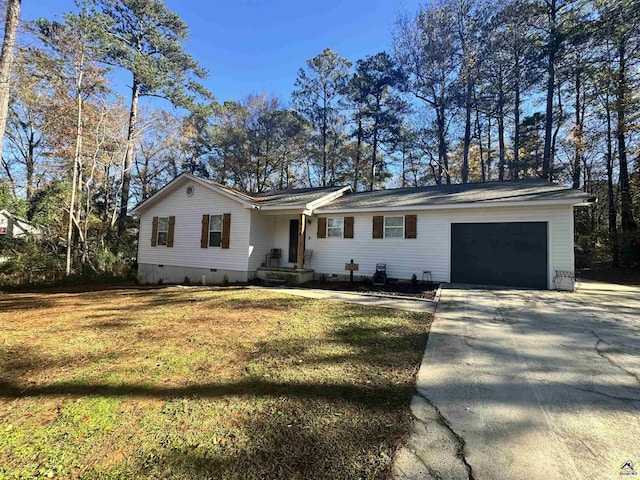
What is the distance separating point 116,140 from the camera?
49.0 ft

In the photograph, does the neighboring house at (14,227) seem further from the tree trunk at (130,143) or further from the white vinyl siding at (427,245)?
the white vinyl siding at (427,245)

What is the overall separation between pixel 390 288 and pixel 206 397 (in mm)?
6880

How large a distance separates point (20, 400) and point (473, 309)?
21.5 ft

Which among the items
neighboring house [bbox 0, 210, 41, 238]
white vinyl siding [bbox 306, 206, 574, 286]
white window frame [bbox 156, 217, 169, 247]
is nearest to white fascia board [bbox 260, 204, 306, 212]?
white vinyl siding [bbox 306, 206, 574, 286]

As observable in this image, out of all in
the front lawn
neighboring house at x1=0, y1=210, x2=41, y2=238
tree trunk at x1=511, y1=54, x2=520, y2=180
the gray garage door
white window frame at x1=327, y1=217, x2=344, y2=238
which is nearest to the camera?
the front lawn

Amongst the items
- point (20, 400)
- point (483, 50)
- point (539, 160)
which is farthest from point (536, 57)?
point (20, 400)

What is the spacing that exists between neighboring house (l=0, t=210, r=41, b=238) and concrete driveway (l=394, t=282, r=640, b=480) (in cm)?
1806

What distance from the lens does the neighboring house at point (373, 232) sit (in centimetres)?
841

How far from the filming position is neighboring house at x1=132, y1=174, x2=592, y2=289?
331 inches

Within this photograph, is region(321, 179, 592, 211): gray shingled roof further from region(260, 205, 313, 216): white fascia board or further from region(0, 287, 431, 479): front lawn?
region(0, 287, 431, 479): front lawn

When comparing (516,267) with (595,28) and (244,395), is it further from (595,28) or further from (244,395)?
(595,28)

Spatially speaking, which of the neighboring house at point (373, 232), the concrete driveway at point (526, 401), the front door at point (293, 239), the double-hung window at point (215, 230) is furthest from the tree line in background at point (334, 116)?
the concrete driveway at point (526, 401)

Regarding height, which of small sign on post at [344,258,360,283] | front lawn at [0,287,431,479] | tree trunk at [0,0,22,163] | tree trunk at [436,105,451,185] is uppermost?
tree trunk at [436,105,451,185]

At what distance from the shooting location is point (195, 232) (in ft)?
40.6
